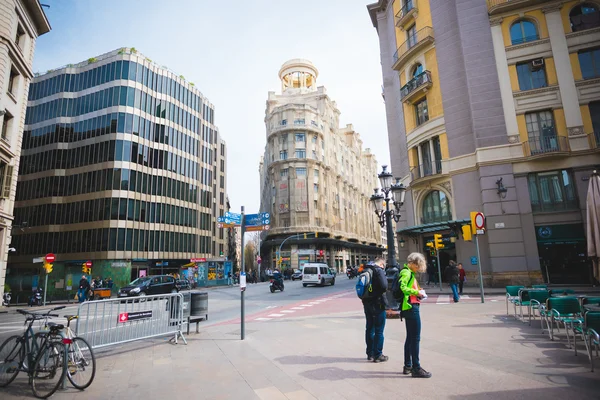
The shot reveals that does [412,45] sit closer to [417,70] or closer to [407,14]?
[417,70]

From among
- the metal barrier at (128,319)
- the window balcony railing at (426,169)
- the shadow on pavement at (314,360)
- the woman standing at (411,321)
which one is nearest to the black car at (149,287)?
the metal barrier at (128,319)

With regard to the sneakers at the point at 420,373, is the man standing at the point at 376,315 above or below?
above

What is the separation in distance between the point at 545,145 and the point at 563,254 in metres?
6.37

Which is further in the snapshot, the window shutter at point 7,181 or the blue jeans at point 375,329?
the window shutter at point 7,181

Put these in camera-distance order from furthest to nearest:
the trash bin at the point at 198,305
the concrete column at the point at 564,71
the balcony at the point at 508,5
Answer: the balcony at the point at 508,5, the concrete column at the point at 564,71, the trash bin at the point at 198,305

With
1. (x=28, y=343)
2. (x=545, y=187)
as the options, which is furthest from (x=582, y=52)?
(x=28, y=343)

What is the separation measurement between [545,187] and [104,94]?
151ft

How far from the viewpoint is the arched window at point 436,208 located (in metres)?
22.7

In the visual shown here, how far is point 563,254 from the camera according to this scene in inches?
755

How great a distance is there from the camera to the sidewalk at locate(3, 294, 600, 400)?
4.35 meters

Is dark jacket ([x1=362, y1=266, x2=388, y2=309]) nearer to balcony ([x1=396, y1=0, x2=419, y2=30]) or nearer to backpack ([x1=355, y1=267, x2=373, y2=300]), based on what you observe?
backpack ([x1=355, y1=267, x2=373, y2=300])

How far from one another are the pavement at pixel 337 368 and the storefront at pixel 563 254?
1346cm

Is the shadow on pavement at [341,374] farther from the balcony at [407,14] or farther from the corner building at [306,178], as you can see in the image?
the corner building at [306,178]

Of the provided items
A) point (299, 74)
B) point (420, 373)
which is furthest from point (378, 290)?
point (299, 74)
